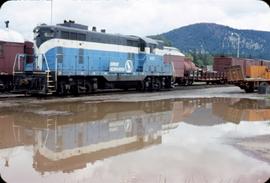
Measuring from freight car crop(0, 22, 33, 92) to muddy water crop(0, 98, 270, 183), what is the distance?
6.92m

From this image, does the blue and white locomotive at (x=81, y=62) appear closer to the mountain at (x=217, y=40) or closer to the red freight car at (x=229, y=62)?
the red freight car at (x=229, y=62)

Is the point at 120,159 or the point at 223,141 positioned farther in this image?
the point at 223,141

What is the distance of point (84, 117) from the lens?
1472 cm

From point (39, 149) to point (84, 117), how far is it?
18.4 feet

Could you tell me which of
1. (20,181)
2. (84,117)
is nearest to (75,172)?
(20,181)

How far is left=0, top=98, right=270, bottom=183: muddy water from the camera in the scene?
723cm

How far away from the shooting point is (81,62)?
23.4 m

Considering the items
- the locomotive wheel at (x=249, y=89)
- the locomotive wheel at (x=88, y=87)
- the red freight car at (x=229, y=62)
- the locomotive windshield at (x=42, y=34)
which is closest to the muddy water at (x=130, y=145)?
the locomotive windshield at (x=42, y=34)

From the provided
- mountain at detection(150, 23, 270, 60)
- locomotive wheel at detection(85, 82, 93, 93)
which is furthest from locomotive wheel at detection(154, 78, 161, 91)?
mountain at detection(150, 23, 270, 60)

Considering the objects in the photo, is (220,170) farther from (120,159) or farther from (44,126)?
(44,126)

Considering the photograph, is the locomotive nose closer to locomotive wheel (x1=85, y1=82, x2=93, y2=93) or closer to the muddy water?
the muddy water

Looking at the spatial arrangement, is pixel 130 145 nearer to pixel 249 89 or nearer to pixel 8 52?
pixel 8 52

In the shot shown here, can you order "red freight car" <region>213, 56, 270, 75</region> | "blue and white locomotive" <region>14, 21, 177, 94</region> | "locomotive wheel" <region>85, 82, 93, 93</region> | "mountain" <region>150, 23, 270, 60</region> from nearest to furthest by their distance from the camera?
"blue and white locomotive" <region>14, 21, 177, 94</region> → "locomotive wheel" <region>85, 82, 93, 93</region> → "red freight car" <region>213, 56, 270, 75</region> → "mountain" <region>150, 23, 270, 60</region>

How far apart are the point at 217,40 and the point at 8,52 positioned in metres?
110
